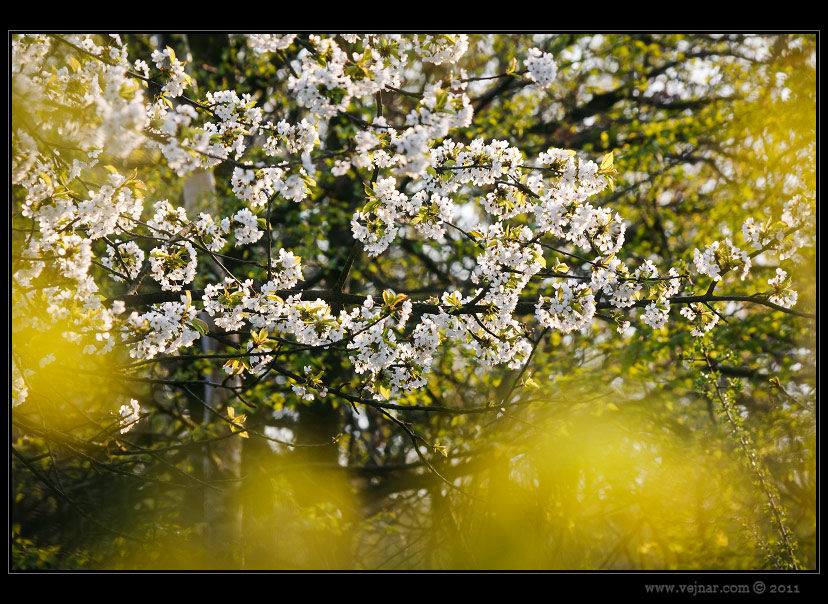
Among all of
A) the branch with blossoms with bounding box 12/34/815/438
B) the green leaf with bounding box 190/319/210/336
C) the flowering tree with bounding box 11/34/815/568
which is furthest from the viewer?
the green leaf with bounding box 190/319/210/336

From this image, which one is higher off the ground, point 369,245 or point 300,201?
point 300,201

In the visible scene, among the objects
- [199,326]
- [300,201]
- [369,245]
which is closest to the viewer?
[199,326]

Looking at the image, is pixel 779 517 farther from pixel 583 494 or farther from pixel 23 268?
pixel 23 268

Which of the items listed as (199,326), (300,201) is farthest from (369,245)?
(199,326)

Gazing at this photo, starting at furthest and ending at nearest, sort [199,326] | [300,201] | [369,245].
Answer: [369,245], [300,201], [199,326]

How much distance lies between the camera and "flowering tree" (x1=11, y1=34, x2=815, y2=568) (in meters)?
3.12

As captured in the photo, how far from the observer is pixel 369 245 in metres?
3.83

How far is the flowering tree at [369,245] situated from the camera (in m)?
3.12

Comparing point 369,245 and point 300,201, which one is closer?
point 300,201

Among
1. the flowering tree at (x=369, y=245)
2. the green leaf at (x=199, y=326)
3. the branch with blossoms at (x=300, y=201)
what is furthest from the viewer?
the green leaf at (x=199, y=326)

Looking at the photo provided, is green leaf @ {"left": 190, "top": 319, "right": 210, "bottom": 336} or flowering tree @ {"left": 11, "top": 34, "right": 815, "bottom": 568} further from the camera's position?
green leaf @ {"left": 190, "top": 319, "right": 210, "bottom": 336}

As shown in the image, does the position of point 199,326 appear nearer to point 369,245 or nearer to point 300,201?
point 300,201

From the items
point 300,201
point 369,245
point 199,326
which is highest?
point 300,201

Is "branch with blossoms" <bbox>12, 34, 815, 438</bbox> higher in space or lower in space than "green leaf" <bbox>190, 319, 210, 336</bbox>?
higher
